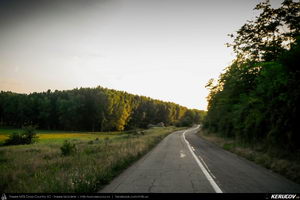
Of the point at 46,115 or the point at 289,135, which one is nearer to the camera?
the point at 289,135

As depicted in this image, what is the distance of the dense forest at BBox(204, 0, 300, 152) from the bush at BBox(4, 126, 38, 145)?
3783 centimetres

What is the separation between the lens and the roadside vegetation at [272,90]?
8320 mm

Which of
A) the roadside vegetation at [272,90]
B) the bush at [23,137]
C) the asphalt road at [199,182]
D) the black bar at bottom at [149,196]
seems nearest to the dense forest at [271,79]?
the roadside vegetation at [272,90]

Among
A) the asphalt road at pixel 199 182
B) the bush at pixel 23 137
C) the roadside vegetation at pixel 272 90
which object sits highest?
the roadside vegetation at pixel 272 90

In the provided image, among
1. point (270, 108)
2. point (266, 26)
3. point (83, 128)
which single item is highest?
point (266, 26)

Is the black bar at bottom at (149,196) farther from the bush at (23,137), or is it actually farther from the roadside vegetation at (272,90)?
the bush at (23,137)

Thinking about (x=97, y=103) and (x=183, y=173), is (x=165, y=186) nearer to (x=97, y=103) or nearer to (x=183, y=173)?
(x=183, y=173)

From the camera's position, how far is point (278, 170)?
7277mm

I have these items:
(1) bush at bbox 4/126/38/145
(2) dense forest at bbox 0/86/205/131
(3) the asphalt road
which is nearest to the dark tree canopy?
(3) the asphalt road

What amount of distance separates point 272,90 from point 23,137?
1624 inches

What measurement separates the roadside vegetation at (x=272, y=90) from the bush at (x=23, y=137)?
124 ft

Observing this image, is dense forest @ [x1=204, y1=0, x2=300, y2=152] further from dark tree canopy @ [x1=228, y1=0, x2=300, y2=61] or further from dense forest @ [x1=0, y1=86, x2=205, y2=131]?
dense forest @ [x1=0, y1=86, x2=205, y2=131]

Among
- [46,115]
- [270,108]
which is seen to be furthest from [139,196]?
[46,115]

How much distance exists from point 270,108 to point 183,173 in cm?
756
